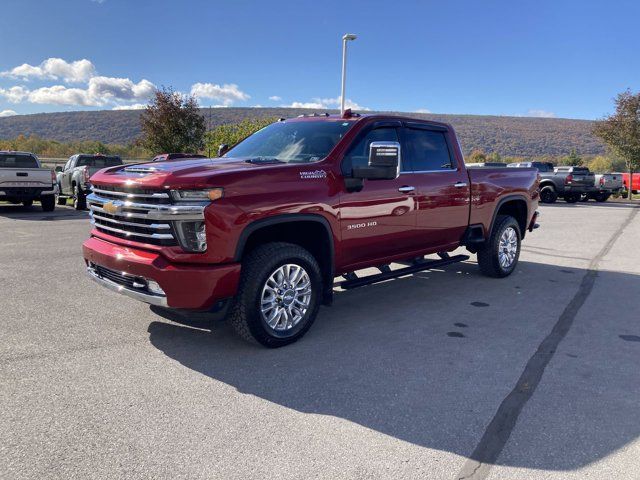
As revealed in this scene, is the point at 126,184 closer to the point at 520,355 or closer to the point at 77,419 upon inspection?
the point at 77,419

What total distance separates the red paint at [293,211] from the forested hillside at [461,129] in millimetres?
72700

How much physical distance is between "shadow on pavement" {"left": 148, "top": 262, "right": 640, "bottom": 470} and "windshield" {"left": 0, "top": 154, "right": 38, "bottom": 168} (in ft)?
42.8

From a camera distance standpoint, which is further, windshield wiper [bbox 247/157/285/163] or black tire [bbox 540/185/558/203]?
black tire [bbox 540/185/558/203]

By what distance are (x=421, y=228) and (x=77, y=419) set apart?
3847 mm

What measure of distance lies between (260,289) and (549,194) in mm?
23268

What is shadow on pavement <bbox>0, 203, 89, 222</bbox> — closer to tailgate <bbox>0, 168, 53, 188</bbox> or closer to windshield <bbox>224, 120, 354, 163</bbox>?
tailgate <bbox>0, 168, 53, 188</bbox>

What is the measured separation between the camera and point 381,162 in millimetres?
4461

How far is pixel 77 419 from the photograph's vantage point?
3145mm

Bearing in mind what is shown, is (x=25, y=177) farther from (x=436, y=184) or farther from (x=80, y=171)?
(x=436, y=184)

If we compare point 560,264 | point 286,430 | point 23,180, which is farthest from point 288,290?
point 23,180

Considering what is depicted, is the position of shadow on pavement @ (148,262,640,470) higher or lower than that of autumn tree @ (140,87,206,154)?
lower

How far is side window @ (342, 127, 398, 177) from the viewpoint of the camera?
4.84 meters

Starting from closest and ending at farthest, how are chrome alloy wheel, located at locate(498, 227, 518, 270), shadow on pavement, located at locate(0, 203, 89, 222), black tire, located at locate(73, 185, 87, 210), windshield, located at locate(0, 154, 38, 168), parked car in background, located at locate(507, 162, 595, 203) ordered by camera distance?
chrome alloy wheel, located at locate(498, 227, 518, 270)
shadow on pavement, located at locate(0, 203, 89, 222)
windshield, located at locate(0, 154, 38, 168)
black tire, located at locate(73, 185, 87, 210)
parked car in background, located at locate(507, 162, 595, 203)

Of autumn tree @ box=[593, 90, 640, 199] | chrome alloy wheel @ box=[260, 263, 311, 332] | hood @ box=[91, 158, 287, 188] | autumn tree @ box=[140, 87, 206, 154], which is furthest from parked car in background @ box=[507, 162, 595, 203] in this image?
hood @ box=[91, 158, 287, 188]
